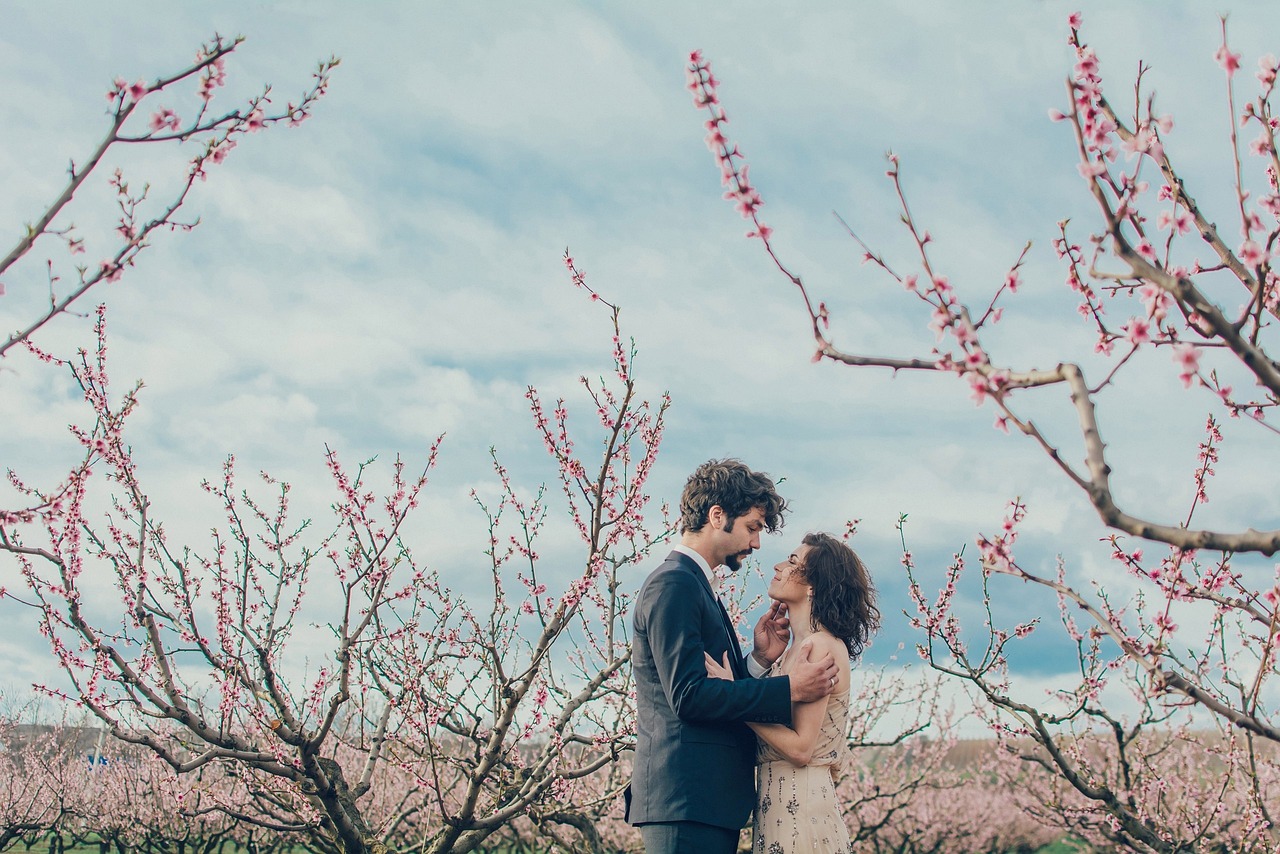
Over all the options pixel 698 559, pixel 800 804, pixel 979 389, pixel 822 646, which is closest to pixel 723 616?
pixel 698 559

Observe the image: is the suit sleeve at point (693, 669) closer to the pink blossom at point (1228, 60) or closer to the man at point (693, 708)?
the man at point (693, 708)

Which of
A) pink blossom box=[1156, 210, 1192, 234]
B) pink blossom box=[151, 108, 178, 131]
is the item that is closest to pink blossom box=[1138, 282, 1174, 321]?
pink blossom box=[1156, 210, 1192, 234]

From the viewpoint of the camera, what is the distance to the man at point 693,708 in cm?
288

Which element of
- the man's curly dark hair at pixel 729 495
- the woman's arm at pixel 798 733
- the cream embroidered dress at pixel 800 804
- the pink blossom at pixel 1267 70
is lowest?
the cream embroidered dress at pixel 800 804

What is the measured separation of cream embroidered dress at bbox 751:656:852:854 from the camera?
10.0 feet

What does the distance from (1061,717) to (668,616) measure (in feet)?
10.6

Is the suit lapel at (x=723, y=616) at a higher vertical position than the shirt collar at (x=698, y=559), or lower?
lower

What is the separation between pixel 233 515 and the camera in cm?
599

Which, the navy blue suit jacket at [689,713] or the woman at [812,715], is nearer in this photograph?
the navy blue suit jacket at [689,713]

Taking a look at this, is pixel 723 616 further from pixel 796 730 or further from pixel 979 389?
pixel 979 389

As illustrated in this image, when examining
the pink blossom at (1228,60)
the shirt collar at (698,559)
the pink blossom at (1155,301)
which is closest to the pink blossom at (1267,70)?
the pink blossom at (1228,60)

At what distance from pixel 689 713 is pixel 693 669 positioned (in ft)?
0.39

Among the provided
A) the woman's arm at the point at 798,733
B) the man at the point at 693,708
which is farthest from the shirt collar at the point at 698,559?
the woman's arm at the point at 798,733

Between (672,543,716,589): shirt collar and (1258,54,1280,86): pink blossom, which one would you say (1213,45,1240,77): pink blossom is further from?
(672,543,716,589): shirt collar
